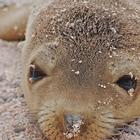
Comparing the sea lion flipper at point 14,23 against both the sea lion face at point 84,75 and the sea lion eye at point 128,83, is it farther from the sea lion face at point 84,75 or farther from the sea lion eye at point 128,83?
the sea lion eye at point 128,83

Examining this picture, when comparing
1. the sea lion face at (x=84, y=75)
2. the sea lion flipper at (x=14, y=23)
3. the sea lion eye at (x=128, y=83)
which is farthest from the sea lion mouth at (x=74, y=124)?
the sea lion flipper at (x=14, y=23)

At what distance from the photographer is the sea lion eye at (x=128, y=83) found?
9.59ft

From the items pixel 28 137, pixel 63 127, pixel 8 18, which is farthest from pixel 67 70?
pixel 8 18

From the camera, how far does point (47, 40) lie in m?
3.04

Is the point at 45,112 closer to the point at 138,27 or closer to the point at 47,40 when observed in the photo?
the point at 47,40

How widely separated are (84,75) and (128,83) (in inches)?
11.1

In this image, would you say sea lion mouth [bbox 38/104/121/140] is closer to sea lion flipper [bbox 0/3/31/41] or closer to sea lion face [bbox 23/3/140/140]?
sea lion face [bbox 23/3/140/140]

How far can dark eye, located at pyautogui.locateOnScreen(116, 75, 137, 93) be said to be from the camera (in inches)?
115

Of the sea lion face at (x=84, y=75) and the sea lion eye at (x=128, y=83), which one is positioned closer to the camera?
the sea lion face at (x=84, y=75)

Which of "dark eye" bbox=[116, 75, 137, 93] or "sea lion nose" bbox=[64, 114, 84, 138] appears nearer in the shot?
"sea lion nose" bbox=[64, 114, 84, 138]

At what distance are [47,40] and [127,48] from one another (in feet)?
1.46

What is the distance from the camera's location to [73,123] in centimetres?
268

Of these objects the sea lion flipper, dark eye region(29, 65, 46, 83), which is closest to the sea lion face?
dark eye region(29, 65, 46, 83)

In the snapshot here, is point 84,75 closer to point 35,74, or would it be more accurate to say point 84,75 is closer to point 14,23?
point 35,74
